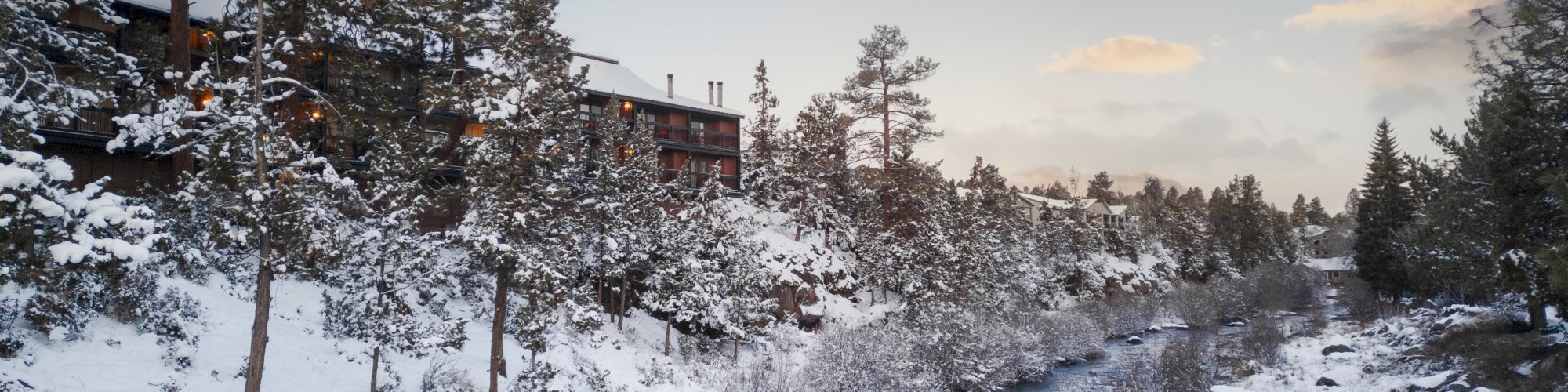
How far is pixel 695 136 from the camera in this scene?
1822 inches

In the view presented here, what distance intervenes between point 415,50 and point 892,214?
85.0 ft

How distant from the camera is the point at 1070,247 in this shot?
201 ft

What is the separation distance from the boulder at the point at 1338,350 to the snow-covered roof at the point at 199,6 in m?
44.2

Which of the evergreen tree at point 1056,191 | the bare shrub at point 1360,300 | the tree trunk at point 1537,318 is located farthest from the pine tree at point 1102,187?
the tree trunk at point 1537,318

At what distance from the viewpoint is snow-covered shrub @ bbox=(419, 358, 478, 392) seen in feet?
61.7

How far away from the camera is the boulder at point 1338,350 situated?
33.0 metres

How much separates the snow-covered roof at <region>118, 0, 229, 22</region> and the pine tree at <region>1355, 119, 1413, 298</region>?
58022 mm

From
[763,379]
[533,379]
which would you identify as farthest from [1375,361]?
[533,379]

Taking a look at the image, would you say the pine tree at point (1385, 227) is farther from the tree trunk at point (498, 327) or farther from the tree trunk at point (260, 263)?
the tree trunk at point (260, 263)

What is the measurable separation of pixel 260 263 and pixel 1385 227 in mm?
58055

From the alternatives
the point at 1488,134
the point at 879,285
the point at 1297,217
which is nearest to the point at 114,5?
the point at 879,285

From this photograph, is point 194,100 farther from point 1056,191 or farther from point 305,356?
point 1056,191

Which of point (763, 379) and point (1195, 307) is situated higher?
point (1195, 307)

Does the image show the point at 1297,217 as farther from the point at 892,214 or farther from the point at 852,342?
the point at 852,342
